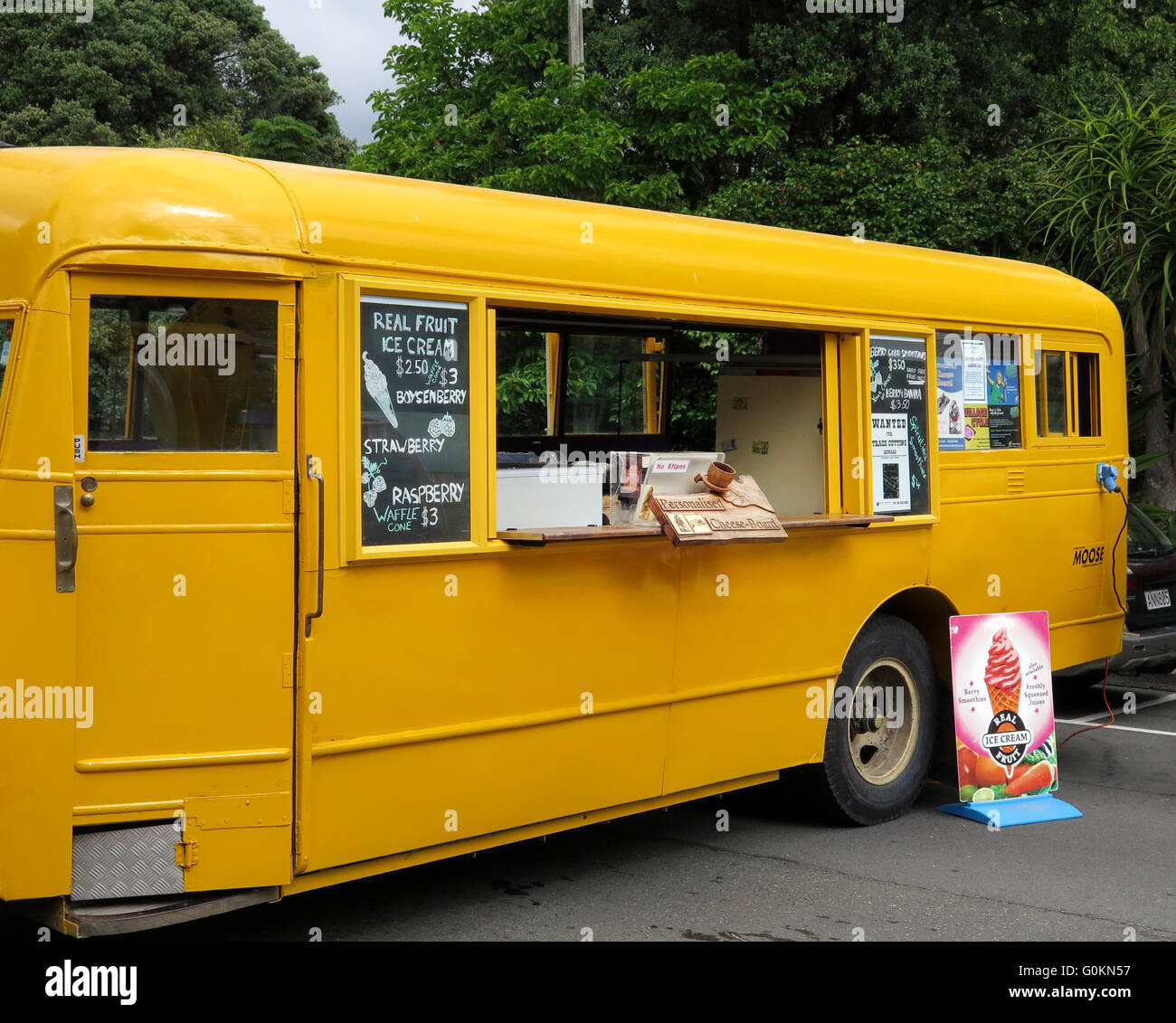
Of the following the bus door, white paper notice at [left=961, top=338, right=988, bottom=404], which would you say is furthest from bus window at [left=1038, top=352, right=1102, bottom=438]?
the bus door

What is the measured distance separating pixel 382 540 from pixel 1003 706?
3.70 metres

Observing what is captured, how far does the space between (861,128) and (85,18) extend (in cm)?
2015

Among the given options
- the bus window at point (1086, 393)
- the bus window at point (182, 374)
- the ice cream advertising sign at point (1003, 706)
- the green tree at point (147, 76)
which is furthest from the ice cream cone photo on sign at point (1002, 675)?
the green tree at point (147, 76)

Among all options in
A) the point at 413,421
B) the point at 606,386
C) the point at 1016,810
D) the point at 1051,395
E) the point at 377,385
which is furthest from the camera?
the point at 1051,395

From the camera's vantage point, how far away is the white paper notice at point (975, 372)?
6.75 m

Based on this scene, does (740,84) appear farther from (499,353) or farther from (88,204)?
(88,204)

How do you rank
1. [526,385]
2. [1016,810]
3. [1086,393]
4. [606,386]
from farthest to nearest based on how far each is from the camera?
[1086,393], [606,386], [526,385], [1016,810]

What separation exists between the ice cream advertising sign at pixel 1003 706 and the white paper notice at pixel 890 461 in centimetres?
72

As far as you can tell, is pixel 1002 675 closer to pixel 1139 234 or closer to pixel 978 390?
pixel 978 390

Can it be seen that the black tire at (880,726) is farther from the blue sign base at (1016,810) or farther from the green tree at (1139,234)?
the green tree at (1139,234)

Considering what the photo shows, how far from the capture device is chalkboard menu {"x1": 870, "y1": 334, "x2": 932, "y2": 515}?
618 centimetres

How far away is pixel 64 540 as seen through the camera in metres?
3.83

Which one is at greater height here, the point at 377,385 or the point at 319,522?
the point at 377,385

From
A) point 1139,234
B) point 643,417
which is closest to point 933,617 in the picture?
point 643,417
